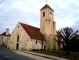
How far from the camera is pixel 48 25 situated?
41844 millimetres

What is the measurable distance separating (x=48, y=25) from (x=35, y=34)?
6.54m

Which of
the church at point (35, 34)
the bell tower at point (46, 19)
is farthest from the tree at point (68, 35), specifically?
the bell tower at point (46, 19)

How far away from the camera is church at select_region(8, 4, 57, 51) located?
118 ft

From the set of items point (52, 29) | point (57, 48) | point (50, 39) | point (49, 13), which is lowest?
point (57, 48)

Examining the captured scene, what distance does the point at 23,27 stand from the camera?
37.8 metres

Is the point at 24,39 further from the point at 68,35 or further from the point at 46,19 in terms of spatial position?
the point at 68,35

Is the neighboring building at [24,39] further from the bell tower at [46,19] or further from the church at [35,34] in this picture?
the bell tower at [46,19]

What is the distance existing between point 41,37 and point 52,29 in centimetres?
650

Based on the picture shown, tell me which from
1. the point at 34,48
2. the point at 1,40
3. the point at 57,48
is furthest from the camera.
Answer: the point at 1,40

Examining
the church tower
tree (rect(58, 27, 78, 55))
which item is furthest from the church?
tree (rect(58, 27, 78, 55))

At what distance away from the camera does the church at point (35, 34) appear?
35875 mm

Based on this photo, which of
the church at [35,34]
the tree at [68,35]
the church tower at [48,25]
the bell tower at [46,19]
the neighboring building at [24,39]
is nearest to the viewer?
the tree at [68,35]

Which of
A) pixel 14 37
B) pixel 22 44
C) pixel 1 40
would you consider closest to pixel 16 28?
pixel 14 37

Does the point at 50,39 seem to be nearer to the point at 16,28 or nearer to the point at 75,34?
the point at 16,28
